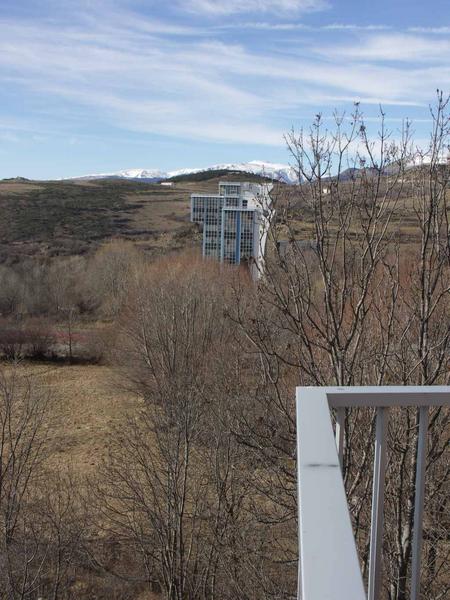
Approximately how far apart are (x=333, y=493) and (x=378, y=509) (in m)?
0.61

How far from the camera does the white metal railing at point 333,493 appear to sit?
0.84m

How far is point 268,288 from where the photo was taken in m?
6.41

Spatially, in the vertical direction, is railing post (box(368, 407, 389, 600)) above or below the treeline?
above

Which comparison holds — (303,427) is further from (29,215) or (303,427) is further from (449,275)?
(29,215)

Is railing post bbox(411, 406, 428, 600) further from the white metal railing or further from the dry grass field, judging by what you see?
the dry grass field

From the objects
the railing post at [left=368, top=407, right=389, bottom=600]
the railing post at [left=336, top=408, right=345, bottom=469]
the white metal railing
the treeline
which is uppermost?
the white metal railing

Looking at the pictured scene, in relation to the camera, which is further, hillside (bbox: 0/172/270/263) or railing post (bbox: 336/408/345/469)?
hillside (bbox: 0/172/270/263)

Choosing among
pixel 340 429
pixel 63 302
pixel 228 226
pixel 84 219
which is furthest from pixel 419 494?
pixel 84 219

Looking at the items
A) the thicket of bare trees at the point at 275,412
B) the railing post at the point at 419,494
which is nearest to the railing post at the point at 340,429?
the railing post at the point at 419,494

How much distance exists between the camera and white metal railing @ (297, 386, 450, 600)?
84cm

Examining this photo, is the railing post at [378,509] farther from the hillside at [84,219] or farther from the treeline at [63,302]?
the hillside at [84,219]

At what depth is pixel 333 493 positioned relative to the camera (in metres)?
1.06

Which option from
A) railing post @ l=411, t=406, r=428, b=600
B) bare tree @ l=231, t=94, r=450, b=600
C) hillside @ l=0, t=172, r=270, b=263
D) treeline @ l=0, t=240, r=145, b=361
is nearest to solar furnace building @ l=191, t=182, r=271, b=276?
hillside @ l=0, t=172, r=270, b=263

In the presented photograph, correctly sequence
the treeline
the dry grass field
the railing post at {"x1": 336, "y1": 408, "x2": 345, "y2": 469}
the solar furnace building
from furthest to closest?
the solar furnace building
the treeline
the dry grass field
the railing post at {"x1": 336, "y1": 408, "x2": 345, "y2": 469}
